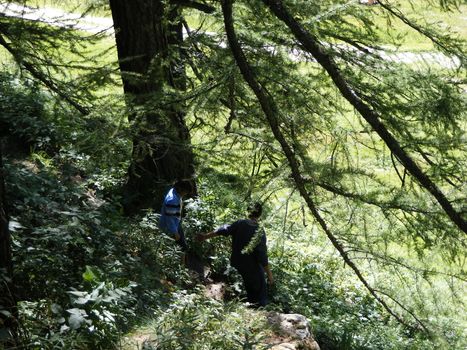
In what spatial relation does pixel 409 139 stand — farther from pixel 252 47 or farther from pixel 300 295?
pixel 300 295

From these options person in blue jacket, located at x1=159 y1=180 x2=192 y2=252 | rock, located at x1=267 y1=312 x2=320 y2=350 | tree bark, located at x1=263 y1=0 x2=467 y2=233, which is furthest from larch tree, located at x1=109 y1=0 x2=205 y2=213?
tree bark, located at x1=263 y1=0 x2=467 y2=233

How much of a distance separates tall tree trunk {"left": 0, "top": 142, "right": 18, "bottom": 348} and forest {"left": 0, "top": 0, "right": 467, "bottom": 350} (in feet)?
0.05

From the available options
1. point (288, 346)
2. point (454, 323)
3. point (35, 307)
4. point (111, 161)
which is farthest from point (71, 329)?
point (454, 323)

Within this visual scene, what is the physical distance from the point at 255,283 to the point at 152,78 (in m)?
3.02

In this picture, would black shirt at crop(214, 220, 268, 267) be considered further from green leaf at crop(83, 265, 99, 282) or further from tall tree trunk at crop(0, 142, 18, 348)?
tall tree trunk at crop(0, 142, 18, 348)

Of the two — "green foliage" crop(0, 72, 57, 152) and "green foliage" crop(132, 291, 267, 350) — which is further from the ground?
"green foliage" crop(0, 72, 57, 152)

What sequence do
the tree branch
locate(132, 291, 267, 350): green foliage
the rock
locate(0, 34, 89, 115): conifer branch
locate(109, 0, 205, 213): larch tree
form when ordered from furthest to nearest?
the tree branch
locate(109, 0, 205, 213): larch tree
locate(0, 34, 89, 115): conifer branch
the rock
locate(132, 291, 267, 350): green foliage

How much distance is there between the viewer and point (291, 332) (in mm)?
6332

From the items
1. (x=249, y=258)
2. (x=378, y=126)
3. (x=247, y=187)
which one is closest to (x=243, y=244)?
(x=249, y=258)

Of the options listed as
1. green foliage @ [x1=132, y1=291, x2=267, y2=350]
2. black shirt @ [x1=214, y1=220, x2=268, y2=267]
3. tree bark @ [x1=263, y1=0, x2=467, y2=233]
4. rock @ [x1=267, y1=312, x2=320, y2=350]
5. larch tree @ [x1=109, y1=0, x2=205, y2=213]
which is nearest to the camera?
tree bark @ [x1=263, y1=0, x2=467, y2=233]

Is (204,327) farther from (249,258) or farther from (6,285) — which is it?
(249,258)

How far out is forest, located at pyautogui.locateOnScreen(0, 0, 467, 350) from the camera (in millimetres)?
4766

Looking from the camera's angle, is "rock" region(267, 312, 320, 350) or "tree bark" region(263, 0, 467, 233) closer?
"tree bark" region(263, 0, 467, 233)

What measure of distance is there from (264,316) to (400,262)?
1574 mm
